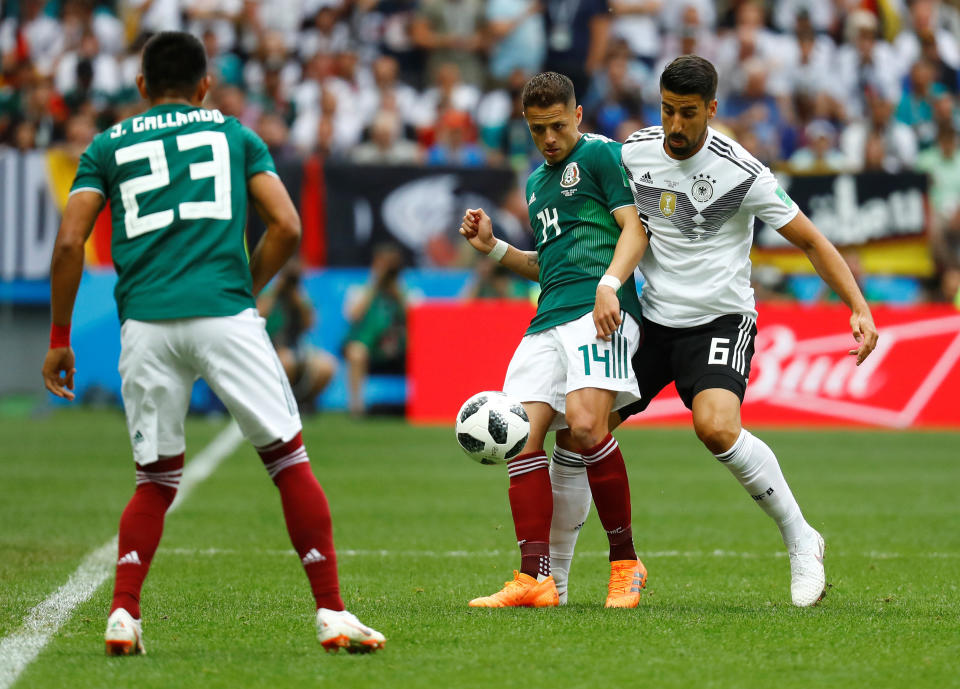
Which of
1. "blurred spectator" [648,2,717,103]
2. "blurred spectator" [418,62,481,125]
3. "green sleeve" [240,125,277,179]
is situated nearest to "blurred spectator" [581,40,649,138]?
"blurred spectator" [648,2,717,103]

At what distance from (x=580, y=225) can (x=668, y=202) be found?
1.26 ft

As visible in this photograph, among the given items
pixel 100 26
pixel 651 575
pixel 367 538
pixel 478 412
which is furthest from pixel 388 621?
pixel 100 26

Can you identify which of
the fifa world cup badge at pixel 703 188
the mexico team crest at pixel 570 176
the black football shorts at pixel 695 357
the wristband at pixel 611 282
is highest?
the mexico team crest at pixel 570 176

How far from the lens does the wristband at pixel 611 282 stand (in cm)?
551

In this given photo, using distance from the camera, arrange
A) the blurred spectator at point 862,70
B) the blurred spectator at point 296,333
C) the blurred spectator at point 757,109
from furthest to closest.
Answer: the blurred spectator at point 862,70, the blurred spectator at point 757,109, the blurred spectator at point 296,333

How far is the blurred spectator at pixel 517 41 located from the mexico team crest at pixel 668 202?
13747 millimetres

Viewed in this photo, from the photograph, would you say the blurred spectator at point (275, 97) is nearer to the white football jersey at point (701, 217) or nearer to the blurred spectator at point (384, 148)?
the blurred spectator at point (384, 148)

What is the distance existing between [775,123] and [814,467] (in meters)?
8.18

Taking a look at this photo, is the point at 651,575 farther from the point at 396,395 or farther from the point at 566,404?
the point at 396,395

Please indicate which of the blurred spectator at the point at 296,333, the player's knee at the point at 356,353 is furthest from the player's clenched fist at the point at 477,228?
the player's knee at the point at 356,353

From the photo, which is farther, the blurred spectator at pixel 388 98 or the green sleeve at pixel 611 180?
the blurred spectator at pixel 388 98

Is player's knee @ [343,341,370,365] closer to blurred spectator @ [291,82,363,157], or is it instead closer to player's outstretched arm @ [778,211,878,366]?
blurred spectator @ [291,82,363,157]

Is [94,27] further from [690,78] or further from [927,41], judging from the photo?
[690,78]

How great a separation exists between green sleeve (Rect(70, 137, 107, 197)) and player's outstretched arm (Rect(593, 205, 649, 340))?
6.39 ft
